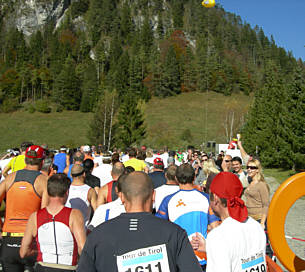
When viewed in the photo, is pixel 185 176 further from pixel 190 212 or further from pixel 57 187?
pixel 57 187

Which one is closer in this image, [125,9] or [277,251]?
[277,251]

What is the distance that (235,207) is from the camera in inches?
106

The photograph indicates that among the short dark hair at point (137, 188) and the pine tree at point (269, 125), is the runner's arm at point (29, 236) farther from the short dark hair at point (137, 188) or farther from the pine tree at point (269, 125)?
the pine tree at point (269, 125)

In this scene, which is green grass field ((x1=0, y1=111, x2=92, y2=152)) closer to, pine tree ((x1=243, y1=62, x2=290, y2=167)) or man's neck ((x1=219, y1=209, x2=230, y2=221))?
pine tree ((x1=243, y1=62, x2=290, y2=167))

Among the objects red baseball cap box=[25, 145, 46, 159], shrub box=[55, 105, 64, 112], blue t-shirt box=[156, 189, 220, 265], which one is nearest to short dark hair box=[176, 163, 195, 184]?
blue t-shirt box=[156, 189, 220, 265]

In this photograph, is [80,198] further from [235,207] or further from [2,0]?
[2,0]

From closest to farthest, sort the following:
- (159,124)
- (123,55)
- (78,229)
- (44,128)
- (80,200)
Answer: (78,229) → (80,200) → (44,128) → (159,124) → (123,55)

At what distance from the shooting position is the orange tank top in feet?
13.5

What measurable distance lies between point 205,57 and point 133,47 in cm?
2633

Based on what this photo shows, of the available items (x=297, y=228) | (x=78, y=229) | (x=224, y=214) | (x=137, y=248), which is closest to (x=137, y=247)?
(x=137, y=248)

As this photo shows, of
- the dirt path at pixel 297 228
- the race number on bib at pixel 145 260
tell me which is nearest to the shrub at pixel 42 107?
the dirt path at pixel 297 228

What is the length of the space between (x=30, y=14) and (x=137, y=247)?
497 ft

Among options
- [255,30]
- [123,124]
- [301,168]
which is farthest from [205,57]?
[301,168]

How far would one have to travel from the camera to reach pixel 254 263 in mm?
2656
